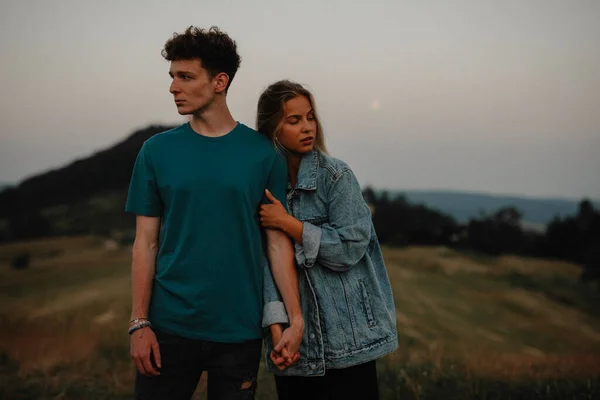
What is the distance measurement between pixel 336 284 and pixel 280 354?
13.8 inches

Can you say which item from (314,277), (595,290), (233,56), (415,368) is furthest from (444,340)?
(233,56)

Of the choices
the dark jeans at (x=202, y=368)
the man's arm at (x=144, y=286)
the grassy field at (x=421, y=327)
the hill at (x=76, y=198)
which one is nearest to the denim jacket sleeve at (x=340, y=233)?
the dark jeans at (x=202, y=368)

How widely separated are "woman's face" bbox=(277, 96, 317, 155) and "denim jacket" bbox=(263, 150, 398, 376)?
3.3 inches

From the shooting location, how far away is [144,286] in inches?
95.4

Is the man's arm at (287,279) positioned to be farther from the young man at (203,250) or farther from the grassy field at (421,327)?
the grassy field at (421,327)

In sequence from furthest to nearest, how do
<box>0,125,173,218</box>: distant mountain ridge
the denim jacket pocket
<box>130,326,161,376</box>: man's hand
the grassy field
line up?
1. <box>0,125,173,218</box>: distant mountain ridge
2. the grassy field
3. the denim jacket pocket
4. <box>130,326,161,376</box>: man's hand

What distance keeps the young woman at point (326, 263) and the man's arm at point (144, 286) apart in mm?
427

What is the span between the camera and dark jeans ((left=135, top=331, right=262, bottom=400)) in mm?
2406

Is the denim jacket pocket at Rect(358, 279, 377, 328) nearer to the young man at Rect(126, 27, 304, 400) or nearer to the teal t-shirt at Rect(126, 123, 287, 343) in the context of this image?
Result: the young man at Rect(126, 27, 304, 400)

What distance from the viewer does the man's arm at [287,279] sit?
246cm

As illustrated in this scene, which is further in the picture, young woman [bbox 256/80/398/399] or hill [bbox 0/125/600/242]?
hill [bbox 0/125/600/242]

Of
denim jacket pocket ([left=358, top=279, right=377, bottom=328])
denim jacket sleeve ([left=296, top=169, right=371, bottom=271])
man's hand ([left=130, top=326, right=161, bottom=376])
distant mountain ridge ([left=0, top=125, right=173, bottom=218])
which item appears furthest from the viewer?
distant mountain ridge ([left=0, top=125, right=173, bottom=218])

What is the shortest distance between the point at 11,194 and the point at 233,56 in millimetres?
5880

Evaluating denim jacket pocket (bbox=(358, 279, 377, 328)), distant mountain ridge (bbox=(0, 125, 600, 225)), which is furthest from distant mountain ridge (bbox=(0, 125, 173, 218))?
denim jacket pocket (bbox=(358, 279, 377, 328))
